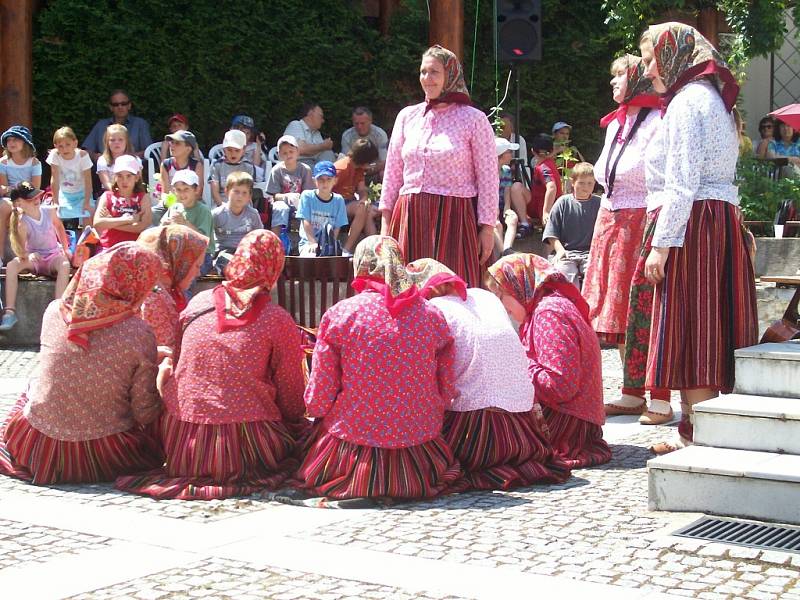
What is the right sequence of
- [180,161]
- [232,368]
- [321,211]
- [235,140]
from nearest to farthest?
1. [232,368]
2. [321,211]
3. [180,161]
4. [235,140]

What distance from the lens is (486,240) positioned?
6.77 meters

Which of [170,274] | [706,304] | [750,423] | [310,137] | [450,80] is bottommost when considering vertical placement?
[750,423]

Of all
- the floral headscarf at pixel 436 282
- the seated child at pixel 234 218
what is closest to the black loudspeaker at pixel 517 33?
the seated child at pixel 234 218

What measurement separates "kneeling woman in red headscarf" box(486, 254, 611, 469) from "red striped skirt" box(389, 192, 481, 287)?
1083mm

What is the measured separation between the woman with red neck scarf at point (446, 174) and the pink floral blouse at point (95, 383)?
6.46 feet

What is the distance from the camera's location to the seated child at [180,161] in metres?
11.2

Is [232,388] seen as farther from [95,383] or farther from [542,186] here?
[542,186]

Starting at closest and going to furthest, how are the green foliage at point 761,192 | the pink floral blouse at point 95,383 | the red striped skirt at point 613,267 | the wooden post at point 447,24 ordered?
the pink floral blouse at point 95,383, the red striped skirt at point 613,267, the green foliage at point 761,192, the wooden post at point 447,24

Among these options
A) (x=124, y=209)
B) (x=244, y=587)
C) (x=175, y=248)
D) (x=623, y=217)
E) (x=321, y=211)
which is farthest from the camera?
(x=321, y=211)

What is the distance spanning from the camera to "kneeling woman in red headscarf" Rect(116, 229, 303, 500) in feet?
16.5

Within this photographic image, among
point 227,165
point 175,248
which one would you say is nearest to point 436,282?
point 175,248

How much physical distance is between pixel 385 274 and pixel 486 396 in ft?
2.15

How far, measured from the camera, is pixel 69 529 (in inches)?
178

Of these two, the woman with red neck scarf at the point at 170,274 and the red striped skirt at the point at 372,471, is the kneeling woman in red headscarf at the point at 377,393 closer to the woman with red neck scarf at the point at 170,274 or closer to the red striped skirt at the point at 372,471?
the red striped skirt at the point at 372,471
